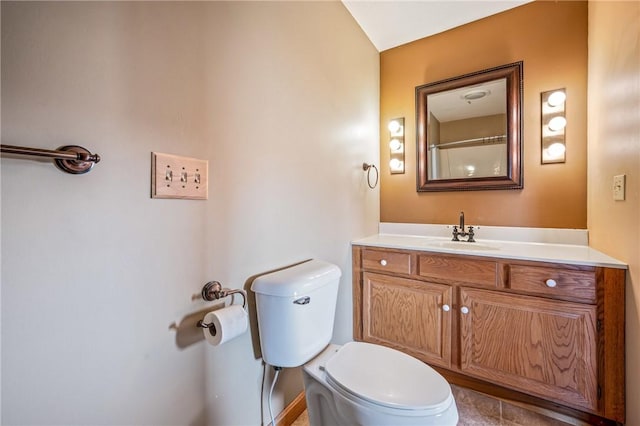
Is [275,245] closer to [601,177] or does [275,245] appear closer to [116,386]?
[116,386]

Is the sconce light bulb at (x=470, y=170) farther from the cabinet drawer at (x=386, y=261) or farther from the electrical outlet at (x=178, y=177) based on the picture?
the electrical outlet at (x=178, y=177)

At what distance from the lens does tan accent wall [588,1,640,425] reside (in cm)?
103

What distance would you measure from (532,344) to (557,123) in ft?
4.40

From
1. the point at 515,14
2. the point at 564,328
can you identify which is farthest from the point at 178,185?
the point at 515,14

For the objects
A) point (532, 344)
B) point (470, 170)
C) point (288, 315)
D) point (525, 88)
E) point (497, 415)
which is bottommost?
point (497, 415)

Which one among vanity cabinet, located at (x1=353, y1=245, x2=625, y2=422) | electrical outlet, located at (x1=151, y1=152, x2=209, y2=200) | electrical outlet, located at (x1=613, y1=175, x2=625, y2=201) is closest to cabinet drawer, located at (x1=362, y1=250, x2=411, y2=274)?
vanity cabinet, located at (x1=353, y1=245, x2=625, y2=422)

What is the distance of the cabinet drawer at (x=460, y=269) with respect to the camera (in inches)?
56.3

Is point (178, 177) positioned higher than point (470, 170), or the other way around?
point (470, 170)

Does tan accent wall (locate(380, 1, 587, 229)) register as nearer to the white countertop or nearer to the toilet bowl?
the white countertop

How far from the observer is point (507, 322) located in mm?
1384

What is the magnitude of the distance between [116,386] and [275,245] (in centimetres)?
67

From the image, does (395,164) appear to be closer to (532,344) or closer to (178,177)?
(532,344)

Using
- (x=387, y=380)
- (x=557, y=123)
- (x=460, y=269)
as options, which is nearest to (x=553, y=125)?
(x=557, y=123)

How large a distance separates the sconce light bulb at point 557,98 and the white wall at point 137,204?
5.33ft
